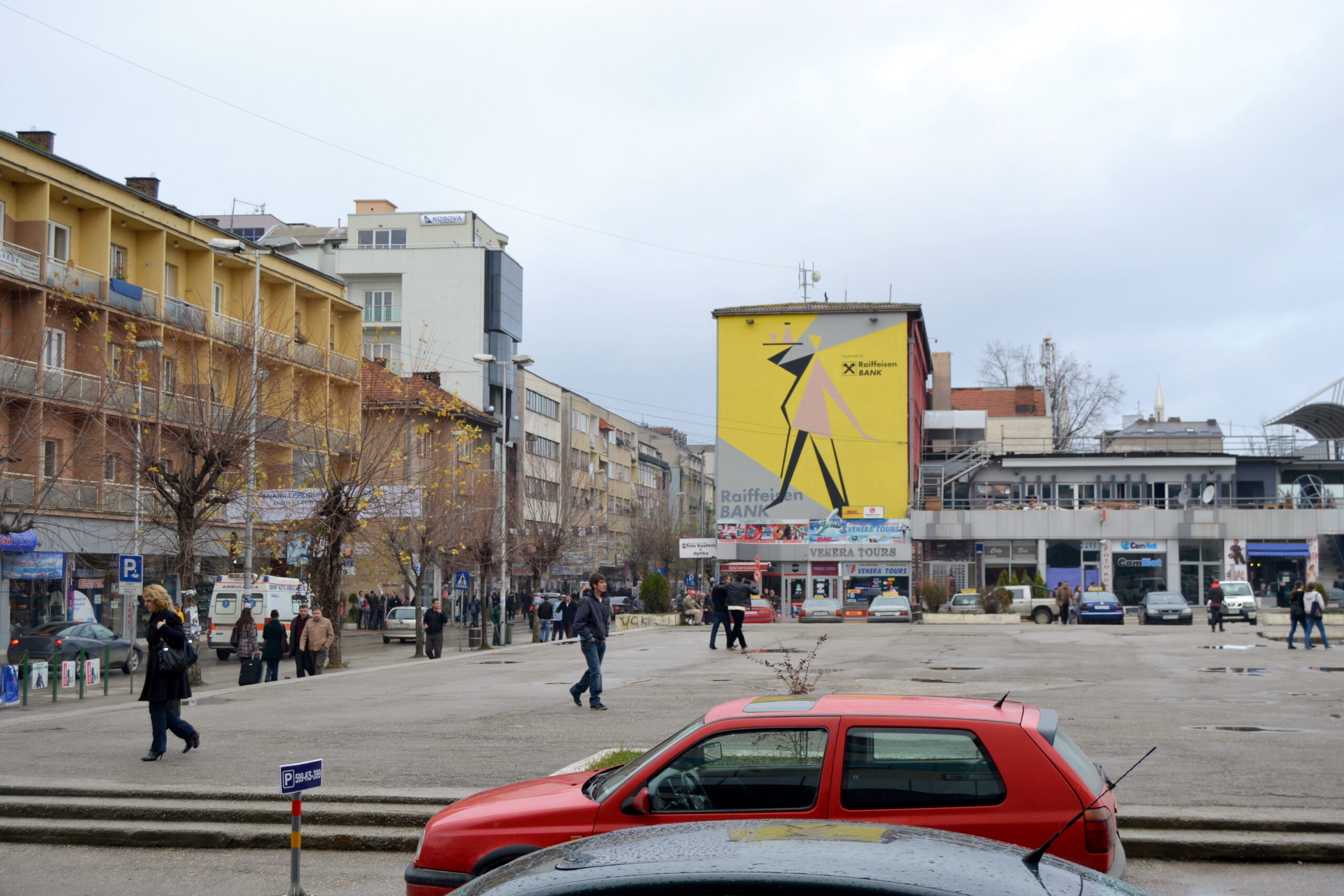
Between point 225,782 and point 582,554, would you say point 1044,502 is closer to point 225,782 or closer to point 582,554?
point 582,554

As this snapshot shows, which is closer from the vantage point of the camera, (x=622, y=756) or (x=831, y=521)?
(x=622, y=756)

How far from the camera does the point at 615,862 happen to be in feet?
9.52

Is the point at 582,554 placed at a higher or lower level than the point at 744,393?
lower

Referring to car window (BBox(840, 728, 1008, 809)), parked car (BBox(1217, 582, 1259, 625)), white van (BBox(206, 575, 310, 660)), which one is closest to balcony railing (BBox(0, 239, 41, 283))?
white van (BBox(206, 575, 310, 660))

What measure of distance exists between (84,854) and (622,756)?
4364mm

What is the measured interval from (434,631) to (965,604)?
84.6ft

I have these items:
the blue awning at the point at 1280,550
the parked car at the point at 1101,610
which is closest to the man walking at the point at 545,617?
the parked car at the point at 1101,610

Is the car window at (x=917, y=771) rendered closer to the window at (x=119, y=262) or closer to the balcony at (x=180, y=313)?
the balcony at (x=180, y=313)

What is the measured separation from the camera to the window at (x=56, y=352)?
34.4 meters

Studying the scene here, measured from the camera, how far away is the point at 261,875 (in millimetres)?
8844

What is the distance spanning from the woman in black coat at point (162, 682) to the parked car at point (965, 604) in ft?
132

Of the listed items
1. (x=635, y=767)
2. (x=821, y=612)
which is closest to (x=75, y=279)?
(x=821, y=612)

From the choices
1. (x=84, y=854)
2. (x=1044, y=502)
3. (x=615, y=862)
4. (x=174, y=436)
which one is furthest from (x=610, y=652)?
(x=1044, y=502)

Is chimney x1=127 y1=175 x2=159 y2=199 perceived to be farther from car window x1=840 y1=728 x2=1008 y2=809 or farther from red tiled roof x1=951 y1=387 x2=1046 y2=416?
red tiled roof x1=951 y1=387 x2=1046 y2=416
